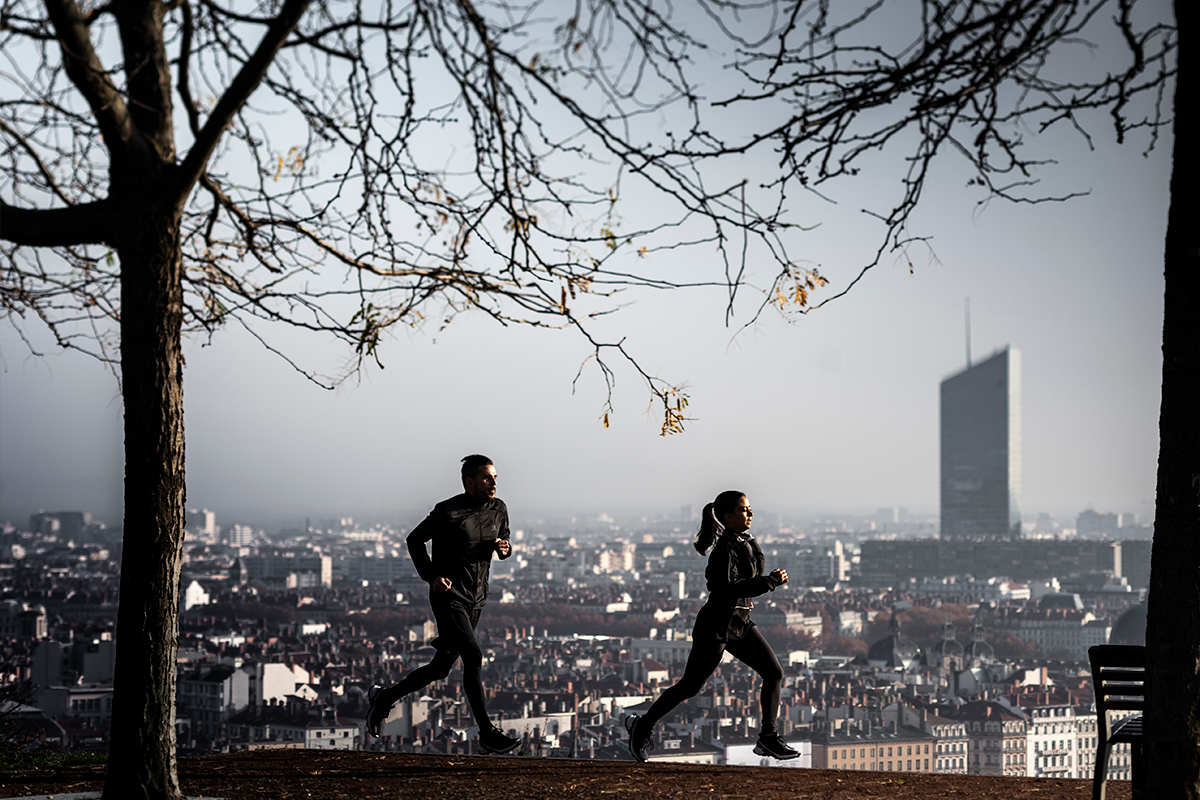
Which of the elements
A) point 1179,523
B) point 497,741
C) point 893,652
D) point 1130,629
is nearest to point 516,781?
point 497,741

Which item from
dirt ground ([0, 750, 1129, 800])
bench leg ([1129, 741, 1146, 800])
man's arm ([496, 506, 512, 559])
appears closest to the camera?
bench leg ([1129, 741, 1146, 800])

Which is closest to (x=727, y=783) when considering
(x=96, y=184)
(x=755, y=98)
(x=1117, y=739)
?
(x=1117, y=739)

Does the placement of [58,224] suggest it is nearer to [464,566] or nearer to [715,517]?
[464,566]

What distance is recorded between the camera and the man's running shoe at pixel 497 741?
20.7 feet

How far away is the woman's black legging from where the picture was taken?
622cm

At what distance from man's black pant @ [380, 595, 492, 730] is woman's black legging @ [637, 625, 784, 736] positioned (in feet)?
3.11

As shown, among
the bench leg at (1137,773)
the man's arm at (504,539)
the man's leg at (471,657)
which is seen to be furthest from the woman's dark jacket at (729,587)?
the bench leg at (1137,773)

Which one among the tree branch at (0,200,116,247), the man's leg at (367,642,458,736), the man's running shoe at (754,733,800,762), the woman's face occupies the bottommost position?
the man's running shoe at (754,733,800,762)

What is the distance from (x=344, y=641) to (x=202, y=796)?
60737mm

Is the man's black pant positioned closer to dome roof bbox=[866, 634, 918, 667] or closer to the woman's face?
the woman's face

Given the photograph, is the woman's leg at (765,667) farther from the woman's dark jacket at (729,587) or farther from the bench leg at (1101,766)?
the bench leg at (1101,766)

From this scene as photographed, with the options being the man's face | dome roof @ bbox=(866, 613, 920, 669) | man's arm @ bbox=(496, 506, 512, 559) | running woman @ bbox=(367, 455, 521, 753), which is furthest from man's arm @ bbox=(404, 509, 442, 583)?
dome roof @ bbox=(866, 613, 920, 669)

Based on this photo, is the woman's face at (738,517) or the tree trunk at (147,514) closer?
the tree trunk at (147,514)

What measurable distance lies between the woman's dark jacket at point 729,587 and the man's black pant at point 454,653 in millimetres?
1195
